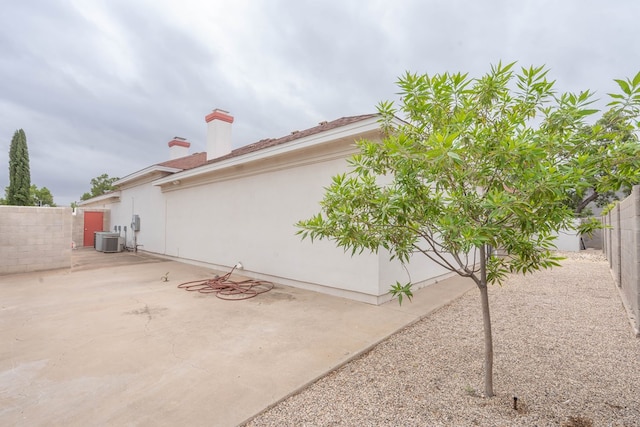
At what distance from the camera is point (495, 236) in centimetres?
182

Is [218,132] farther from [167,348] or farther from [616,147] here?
[616,147]

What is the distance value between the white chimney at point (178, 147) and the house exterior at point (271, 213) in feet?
13.0

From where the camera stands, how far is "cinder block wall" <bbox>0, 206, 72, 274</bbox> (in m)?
7.69

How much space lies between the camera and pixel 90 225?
15.9m

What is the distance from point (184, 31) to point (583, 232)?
10147 millimetres

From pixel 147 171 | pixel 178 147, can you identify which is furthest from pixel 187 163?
pixel 178 147

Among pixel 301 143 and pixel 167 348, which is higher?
pixel 301 143

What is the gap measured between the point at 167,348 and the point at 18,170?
19.5 metres

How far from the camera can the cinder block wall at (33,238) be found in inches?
303

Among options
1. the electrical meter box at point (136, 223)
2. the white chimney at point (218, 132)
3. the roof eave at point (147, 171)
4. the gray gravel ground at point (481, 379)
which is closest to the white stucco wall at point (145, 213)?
the electrical meter box at point (136, 223)

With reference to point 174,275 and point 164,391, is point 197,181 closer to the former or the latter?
point 174,275

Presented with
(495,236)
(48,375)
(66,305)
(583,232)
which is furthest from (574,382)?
(66,305)

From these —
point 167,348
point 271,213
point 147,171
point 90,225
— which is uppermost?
point 147,171

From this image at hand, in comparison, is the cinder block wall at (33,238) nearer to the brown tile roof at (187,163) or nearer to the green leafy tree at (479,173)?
the brown tile roof at (187,163)
